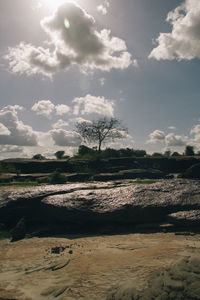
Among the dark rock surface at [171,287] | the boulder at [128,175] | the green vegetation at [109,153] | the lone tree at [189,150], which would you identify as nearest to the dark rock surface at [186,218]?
the dark rock surface at [171,287]

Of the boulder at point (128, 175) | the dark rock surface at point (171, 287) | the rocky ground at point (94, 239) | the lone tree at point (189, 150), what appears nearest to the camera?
the dark rock surface at point (171, 287)

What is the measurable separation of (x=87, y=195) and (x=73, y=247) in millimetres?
2525

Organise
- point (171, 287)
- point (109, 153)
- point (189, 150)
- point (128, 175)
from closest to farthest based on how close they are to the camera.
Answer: point (171, 287) → point (128, 175) → point (109, 153) → point (189, 150)

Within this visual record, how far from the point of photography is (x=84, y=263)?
3938mm

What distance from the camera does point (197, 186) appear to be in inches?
309

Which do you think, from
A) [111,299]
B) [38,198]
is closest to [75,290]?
[111,299]

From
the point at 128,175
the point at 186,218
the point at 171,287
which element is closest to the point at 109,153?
the point at 128,175

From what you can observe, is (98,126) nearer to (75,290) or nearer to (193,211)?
(193,211)

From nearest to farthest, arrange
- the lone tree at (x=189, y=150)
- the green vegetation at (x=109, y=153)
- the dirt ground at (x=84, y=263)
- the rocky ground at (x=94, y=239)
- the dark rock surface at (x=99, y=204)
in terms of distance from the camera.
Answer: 1. the dirt ground at (x=84, y=263)
2. the rocky ground at (x=94, y=239)
3. the dark rock surface at (x=99, y=204)
4. the green vegetation at (x=109, y=153)
5. the lone tree at (x=189, y=150)

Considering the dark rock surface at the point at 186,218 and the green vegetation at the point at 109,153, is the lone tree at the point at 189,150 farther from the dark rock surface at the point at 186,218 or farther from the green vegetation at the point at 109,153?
the dark rock surface at the point at 186,218

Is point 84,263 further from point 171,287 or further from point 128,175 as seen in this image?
point 128,175

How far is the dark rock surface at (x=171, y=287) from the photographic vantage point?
2496 millimetres

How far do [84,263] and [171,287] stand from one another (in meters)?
1.86

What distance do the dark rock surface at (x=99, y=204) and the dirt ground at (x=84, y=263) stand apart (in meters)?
0.93
